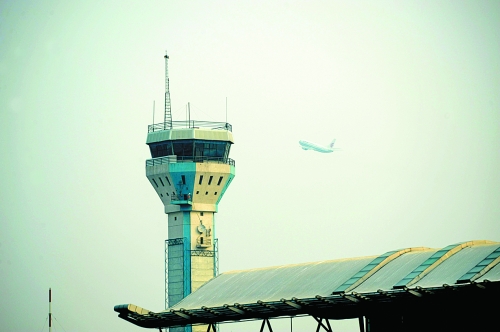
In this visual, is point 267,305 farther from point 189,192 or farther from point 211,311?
point 189,192

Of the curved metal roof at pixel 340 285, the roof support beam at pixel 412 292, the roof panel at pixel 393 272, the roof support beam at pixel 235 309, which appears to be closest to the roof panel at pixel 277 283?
the curved metal roof at pixel 340 285

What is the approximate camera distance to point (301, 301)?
81.0 metres

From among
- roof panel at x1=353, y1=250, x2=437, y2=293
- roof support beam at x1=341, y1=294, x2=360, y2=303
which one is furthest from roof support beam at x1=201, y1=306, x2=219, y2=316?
roof support beam at x1=341, y1=294, x2=360, y2=303

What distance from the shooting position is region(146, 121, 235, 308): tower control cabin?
14375 cm

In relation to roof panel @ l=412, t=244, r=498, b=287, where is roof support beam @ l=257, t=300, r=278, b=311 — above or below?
below

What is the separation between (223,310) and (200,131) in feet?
204

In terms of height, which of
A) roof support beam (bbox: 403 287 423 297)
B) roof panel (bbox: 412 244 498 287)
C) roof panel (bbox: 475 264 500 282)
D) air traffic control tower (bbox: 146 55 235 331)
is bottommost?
roof support beam (bbox: 403 287 423 297)

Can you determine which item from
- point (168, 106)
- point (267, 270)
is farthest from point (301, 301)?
point (168, 106)

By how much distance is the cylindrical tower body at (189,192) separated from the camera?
143750mm

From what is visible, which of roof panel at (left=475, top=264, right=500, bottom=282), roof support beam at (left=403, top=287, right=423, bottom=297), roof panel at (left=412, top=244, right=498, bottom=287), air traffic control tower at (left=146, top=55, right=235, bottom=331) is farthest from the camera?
air traffic control tower at (left=146, top=55, right=235, bottom=331)

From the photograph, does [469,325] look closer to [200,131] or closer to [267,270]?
[267,270]

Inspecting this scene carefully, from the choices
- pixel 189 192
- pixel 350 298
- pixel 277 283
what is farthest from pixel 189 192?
pixel 350 298

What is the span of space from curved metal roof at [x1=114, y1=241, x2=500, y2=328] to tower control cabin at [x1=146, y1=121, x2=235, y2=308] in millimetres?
40783

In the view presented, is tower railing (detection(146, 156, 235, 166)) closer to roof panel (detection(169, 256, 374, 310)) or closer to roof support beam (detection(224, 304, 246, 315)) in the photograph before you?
roof panel (detection(169, 256, 374, 310))
